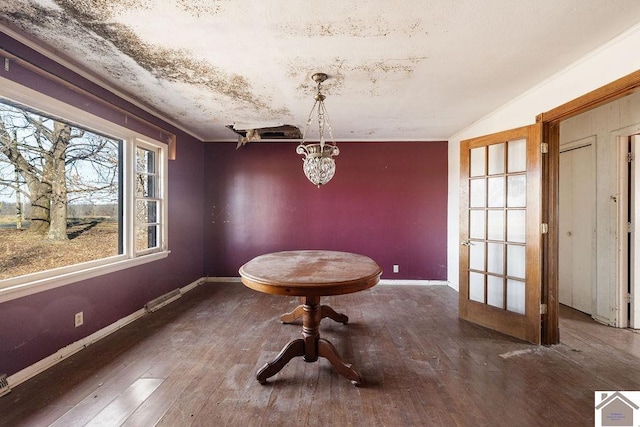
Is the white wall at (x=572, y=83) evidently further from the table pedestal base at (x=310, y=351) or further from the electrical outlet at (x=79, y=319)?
the electrical outlet at (x=79, y=319)

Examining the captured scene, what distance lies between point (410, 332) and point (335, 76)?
8.17 feet

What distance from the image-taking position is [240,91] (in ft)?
8.35

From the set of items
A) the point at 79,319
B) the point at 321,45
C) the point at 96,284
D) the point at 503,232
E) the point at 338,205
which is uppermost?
the point at 321,45

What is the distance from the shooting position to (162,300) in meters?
3.16

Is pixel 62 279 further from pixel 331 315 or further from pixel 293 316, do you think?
pixel 331 315

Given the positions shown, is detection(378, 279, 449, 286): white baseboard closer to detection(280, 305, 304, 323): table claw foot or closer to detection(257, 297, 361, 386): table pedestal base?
detection(280, 305, 304, 323): table claw foot

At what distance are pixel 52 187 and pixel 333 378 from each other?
2.68m

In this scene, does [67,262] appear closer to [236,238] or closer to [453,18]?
[236,238]

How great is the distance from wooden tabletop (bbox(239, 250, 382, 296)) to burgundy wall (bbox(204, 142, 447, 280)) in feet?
6.38

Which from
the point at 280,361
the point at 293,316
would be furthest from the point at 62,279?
the point at 293,316

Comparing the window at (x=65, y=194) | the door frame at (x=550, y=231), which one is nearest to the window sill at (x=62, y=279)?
the window at (x=65, y=194)

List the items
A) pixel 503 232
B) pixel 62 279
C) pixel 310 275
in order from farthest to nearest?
pixel 503 232 → pixel 62 279 → pixel 310 275

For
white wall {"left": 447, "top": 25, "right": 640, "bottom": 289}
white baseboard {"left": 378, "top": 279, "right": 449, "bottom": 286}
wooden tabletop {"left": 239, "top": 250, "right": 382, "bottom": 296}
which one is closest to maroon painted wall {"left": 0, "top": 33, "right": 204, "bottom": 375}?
wooden tabletop {"left": 239, "top": 250, "right": 382, "bottom": 296}

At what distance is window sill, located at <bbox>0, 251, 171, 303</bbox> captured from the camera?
1.72m
